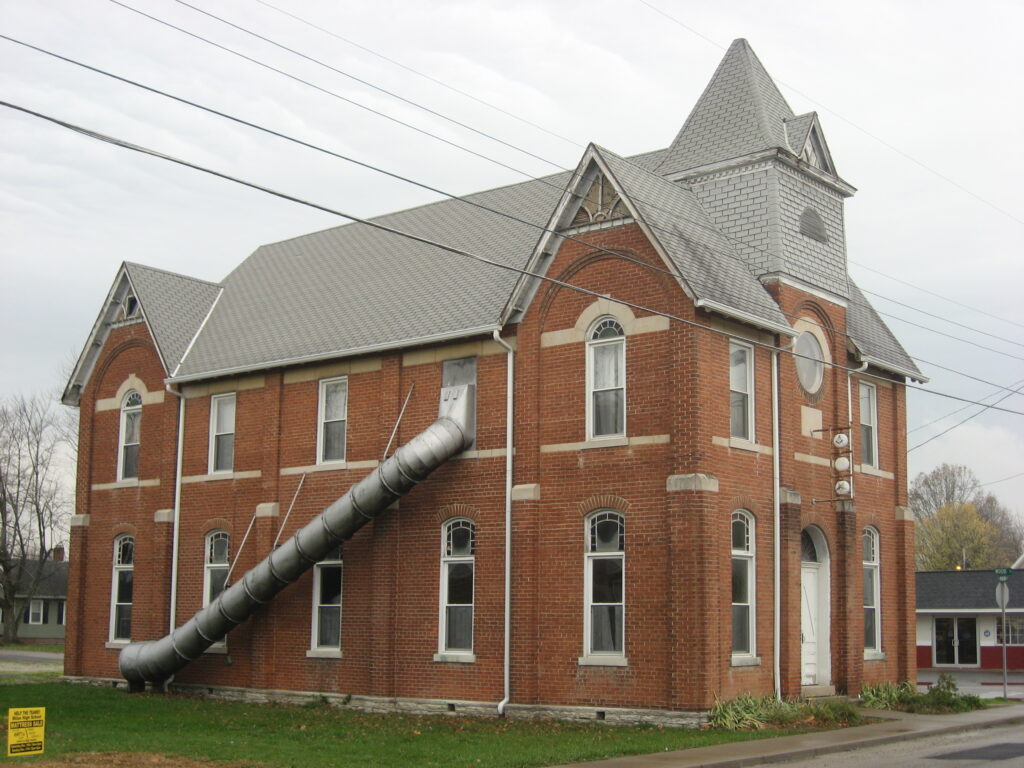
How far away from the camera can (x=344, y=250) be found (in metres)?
31.5

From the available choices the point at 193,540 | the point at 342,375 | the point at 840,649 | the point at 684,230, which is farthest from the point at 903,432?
the point at 193,540

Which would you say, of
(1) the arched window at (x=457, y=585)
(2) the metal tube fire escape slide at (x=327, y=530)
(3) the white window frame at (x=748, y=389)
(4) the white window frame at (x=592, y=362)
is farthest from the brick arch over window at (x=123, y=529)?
(3) the white window frame at (x=748, y=389)

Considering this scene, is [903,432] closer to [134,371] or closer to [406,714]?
[406,714]

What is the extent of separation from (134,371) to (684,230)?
50.7 feet

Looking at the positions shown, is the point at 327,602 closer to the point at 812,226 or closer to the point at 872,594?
the point at 872,594

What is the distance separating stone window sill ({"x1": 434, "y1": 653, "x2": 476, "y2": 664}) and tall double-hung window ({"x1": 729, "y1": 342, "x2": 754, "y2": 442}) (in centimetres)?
649

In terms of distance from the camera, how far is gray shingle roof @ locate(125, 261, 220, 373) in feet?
100

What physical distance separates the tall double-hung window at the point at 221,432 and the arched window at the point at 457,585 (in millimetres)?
7276

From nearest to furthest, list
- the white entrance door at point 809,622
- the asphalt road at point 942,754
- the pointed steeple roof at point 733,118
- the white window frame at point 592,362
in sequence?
the asphalt road at point 942,754
the white window frame at point 592,362
the white entrance door at point 809,622
the pointed steeple roof at point 733,118

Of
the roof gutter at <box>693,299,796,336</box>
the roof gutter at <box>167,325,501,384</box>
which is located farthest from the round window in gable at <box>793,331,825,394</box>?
the roof gutter at <box>167,325,501,384</box>

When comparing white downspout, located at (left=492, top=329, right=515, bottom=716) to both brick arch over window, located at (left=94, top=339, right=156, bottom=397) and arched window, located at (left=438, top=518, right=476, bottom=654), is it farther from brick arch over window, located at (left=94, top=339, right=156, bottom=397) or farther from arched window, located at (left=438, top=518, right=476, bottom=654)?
brick arch over window, located at (left=94, top=339, right=156, bottom=397)

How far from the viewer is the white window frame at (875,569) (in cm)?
2631

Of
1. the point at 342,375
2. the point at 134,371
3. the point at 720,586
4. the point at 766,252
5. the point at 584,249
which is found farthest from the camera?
the point at 134,371

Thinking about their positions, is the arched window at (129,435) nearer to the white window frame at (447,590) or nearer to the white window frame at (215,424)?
the white window frame at (215,424)
